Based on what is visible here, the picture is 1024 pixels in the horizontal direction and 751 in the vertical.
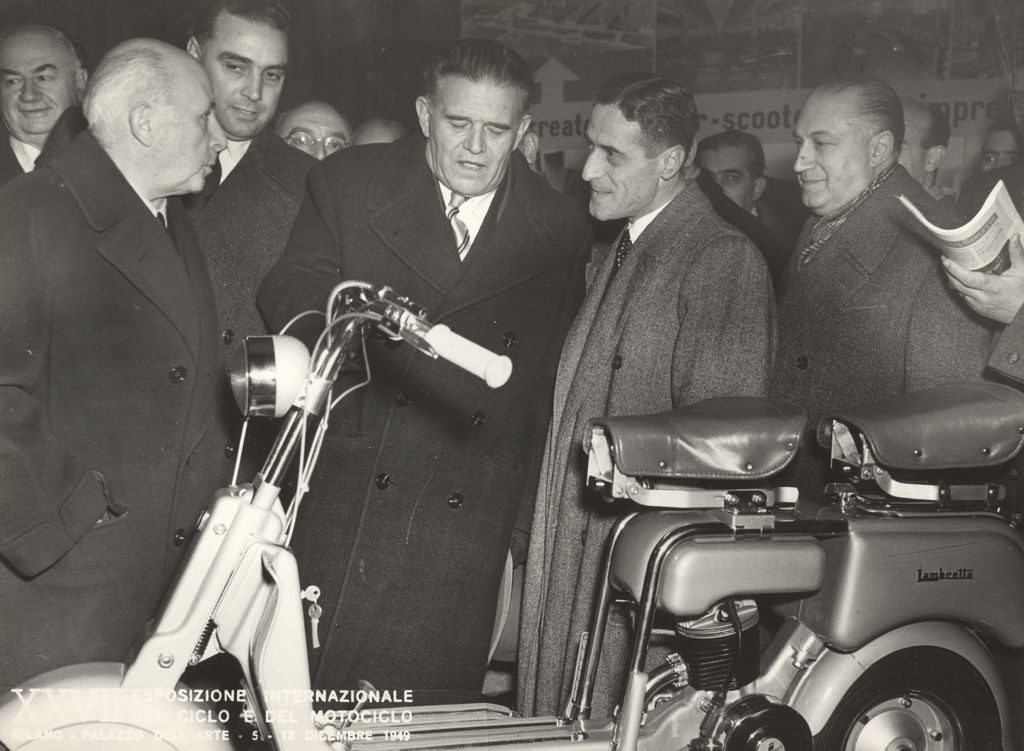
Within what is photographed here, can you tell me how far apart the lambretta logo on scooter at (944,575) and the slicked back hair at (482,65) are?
1392 millimetres

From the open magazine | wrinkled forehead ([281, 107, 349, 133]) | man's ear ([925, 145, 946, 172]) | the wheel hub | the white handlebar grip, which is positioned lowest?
the wheel hub

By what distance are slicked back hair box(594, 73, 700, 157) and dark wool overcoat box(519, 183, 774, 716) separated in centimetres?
14

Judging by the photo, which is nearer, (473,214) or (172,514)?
(172,514)

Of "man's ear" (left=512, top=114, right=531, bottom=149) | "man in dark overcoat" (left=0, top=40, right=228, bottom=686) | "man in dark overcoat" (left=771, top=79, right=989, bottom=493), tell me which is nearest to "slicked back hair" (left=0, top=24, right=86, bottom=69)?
"man in dark overcoat" (left=0, top=40, right=228, bottom=686)

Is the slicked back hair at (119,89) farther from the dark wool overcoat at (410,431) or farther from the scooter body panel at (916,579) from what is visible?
the scooter body panel at (916,579)

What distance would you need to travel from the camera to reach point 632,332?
2291 millimetres

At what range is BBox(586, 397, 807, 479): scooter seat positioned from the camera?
185 centimetres

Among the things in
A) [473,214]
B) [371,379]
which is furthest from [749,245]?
[371,379]

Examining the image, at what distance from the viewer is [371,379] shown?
2.24m

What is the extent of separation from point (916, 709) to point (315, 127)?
234 centimetres

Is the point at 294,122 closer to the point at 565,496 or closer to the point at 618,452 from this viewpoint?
the point at 565,496

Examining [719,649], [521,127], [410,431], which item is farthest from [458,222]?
[719,649]

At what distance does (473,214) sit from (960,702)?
1577mm

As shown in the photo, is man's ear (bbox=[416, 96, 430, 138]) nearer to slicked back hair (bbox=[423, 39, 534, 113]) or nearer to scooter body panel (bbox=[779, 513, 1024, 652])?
slicked back hair (bbox=[423, 39, 534, 113])
